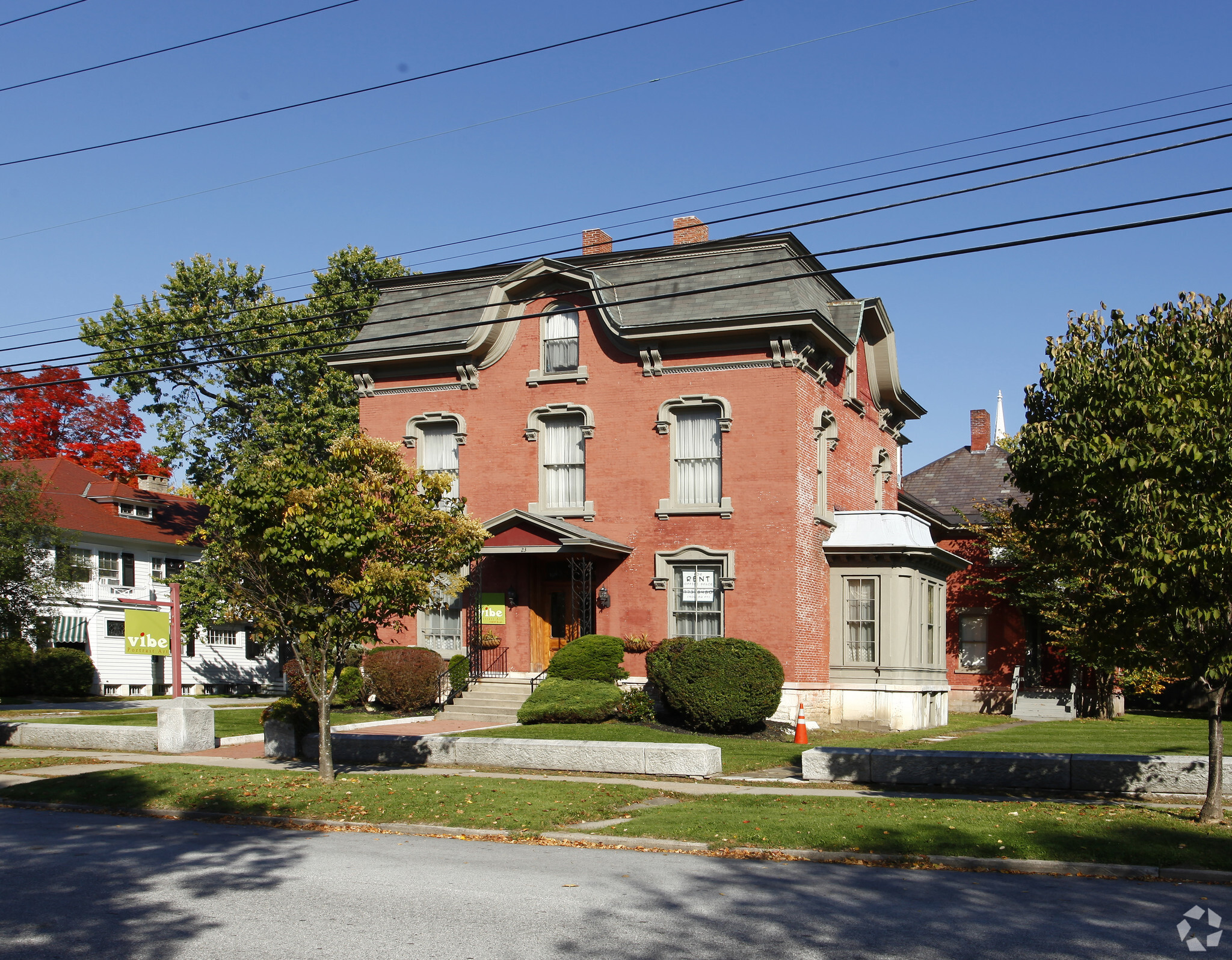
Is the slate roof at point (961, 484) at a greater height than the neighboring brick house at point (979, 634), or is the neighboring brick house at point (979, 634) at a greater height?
the slate roof at point (961, 484)

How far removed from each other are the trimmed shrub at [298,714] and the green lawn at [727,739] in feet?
8.66

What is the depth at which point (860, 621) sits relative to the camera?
2766 centimetres

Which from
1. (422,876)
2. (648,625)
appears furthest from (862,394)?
(422,876)

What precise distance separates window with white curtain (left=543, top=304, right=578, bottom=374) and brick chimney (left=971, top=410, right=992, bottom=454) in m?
19.4

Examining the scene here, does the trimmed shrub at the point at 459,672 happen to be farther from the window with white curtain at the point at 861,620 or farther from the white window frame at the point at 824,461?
the window with white curtain at the point at 861,620

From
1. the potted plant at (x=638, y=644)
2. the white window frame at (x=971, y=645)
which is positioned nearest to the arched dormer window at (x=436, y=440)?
the potted plant at (x=638, y=644)

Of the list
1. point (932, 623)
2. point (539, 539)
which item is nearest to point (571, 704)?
point (539, 539)

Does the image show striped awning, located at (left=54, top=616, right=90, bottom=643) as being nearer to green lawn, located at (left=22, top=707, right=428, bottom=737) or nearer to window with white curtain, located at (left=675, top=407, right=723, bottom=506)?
green lawn, located at (left=22, top=707, right=428, bottom=737)

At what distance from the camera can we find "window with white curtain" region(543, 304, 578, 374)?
28.4 meters

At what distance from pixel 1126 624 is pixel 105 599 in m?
40.2

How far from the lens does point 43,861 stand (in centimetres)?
1080

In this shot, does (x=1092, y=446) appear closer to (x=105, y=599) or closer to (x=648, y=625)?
(x=648, y=625)

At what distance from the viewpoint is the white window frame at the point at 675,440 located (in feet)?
87.0

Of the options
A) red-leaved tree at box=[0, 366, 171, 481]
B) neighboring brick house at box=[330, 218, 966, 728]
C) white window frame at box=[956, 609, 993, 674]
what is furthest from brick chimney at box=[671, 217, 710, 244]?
red-leaved tree at box=[0, 366, 171, 481]
